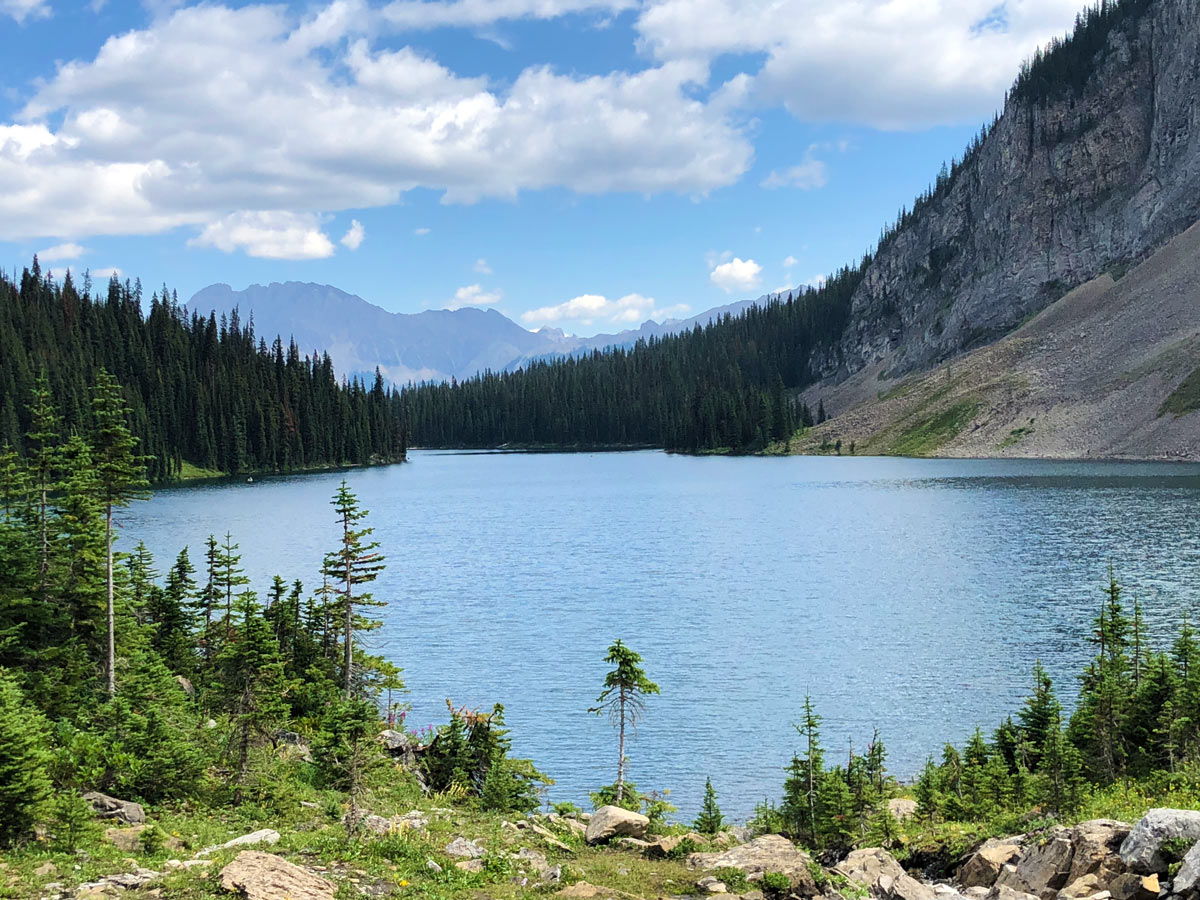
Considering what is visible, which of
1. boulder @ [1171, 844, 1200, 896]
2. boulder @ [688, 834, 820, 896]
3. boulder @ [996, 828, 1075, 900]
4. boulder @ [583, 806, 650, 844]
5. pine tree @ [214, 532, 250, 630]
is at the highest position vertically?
pine tree @ [214, 532, 250, 630]

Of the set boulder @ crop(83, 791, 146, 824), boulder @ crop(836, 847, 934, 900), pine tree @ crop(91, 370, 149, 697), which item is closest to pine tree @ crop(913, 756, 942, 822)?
boulder @ crop(836, 847, 934, 900)

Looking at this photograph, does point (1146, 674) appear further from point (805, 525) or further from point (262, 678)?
point (805, 525)

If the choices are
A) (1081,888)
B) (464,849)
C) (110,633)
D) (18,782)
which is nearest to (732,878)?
(464,849)

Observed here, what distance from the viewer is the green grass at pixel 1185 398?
15138 centimetres

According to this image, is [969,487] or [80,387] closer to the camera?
[969,487]

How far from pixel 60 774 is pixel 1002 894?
2008 cm

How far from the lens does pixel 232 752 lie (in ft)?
87.3

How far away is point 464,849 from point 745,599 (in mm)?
42759

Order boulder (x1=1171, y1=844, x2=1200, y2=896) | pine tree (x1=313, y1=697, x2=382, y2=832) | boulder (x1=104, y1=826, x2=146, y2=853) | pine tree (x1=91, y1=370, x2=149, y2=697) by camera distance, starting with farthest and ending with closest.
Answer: pine tree (x1=91, y1=370, x2=149, y2=697) < pine tree (x1=313, y1=697, x2=382, y2=832) < boulder (x1=104, y1=826, x2=146, y2=853) < boulder (x1=1171, y1=844, x2=1200, y2=896)

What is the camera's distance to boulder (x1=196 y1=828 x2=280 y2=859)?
60.3 ft

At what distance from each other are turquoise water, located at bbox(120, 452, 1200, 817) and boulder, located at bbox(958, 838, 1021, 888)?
430 inches

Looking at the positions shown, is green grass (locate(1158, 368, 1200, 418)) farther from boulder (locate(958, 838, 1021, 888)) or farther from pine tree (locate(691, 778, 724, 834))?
boulder (locate(958, 838, 1021, 888))

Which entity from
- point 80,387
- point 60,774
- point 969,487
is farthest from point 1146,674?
point 80,387

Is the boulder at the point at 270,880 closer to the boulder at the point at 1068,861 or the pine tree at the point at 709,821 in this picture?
the pine tree at the point at 709,821
